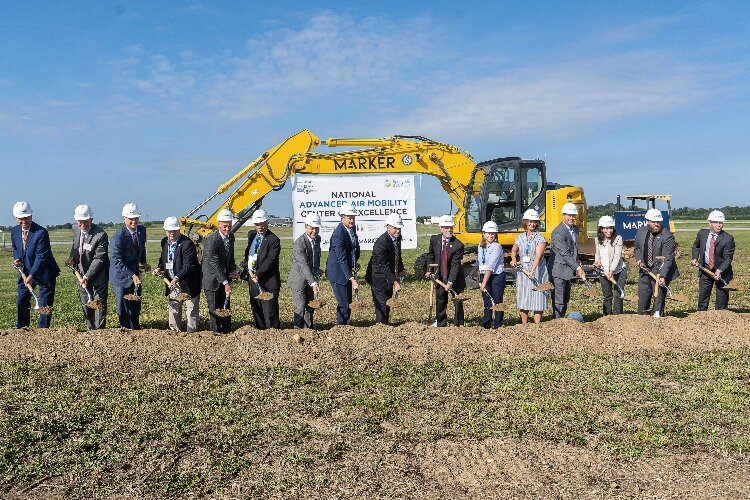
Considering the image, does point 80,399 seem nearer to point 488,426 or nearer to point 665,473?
point 488,426

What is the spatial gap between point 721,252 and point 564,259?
2.55 m

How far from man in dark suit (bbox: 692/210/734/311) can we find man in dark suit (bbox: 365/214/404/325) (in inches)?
174

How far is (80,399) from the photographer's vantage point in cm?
651

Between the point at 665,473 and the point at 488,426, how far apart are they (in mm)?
1413

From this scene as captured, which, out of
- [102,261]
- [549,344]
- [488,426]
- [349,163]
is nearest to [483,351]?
[549,344]

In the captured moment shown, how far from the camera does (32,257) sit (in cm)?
958

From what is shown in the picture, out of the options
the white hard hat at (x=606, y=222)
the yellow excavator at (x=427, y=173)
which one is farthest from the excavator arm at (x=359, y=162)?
the white hard hat at (x=606, y=222)

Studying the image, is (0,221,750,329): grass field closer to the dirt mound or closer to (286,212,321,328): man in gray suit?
(286,212,321,328): man in gray suit

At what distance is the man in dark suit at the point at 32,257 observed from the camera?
9.46 m

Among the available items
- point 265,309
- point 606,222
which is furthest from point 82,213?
point 606,222

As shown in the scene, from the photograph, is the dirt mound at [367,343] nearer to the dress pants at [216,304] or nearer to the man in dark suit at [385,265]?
the dress pants at [216,304]

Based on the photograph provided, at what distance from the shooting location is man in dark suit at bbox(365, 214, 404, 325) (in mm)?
9944

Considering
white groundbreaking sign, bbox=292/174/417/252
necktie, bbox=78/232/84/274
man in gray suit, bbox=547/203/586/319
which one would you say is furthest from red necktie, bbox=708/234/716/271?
necktie, bbox=78/232/84/274

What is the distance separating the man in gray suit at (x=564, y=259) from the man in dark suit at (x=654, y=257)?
1.11 m
